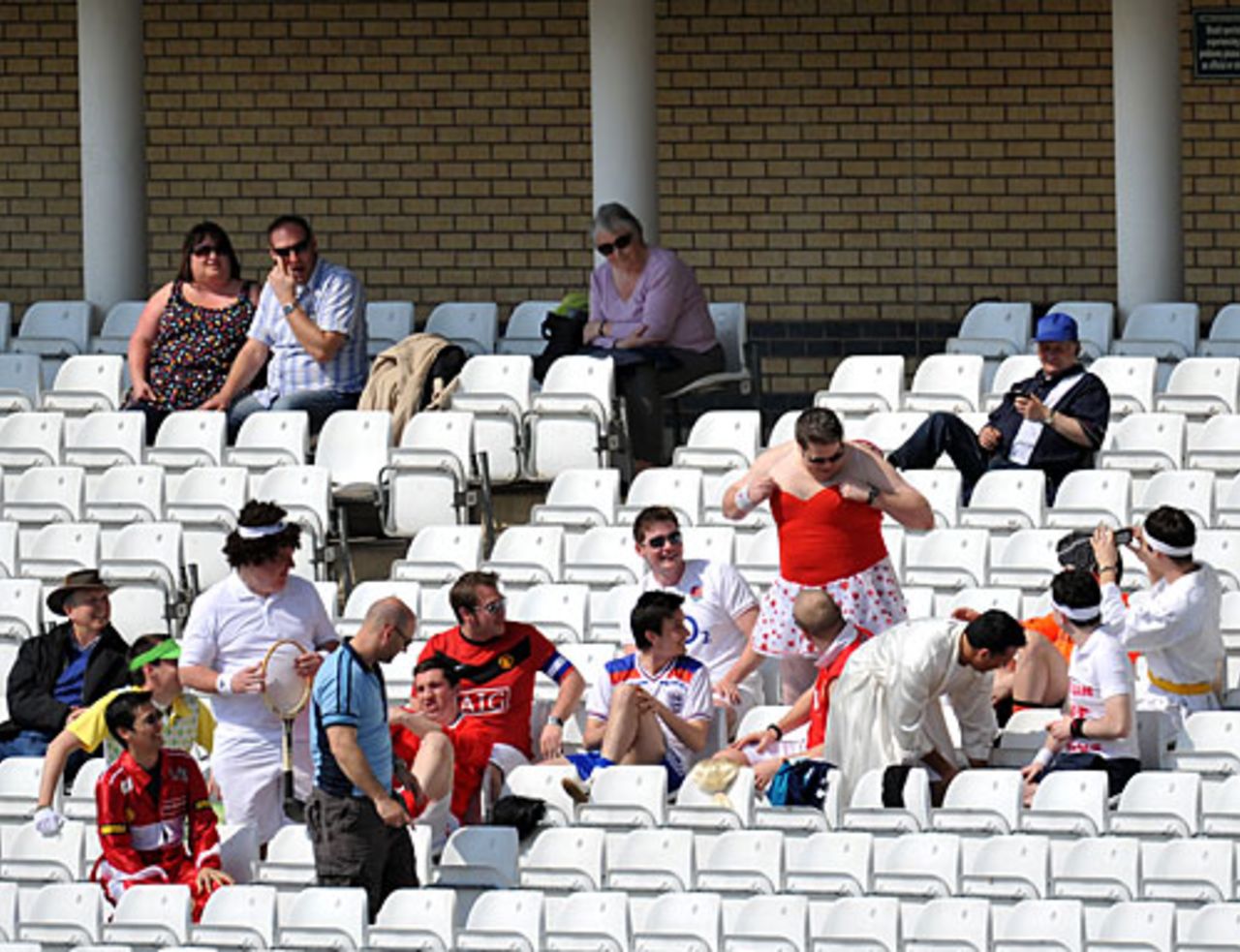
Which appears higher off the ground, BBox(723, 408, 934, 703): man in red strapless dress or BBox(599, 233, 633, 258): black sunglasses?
BBox(599, 233, 633, 258): black sunglasses

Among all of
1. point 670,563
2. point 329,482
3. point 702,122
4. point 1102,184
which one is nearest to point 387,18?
point 702,122

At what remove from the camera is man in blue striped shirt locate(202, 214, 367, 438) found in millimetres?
15312

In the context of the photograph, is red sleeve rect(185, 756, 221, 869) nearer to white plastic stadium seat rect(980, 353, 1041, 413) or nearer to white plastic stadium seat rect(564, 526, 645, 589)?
white plastic stadium seat rect(564, 526, 645, 589)

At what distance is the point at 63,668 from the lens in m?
13.0

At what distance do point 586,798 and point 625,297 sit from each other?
15.7 feet

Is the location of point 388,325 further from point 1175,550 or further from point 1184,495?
point 1175,550

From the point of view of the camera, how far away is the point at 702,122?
20328 millimetres

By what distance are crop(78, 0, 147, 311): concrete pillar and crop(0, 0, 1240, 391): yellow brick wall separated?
2.23 metres

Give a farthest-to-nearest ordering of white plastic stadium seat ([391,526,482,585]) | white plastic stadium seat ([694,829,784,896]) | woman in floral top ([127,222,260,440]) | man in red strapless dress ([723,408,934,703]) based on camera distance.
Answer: woman in floral top ([127,222,260,440]), white plastic stadium seat ([391,526,482,585]), man in red strapless dress ([723,408,934,703]), white plastic stadium seat ([694,829,784,896])

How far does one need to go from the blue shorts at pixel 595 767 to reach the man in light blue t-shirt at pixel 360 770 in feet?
3.32

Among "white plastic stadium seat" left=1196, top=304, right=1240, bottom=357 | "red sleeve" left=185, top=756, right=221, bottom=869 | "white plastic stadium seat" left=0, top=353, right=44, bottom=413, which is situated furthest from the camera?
"white plastic stadium seat" left=0, top=353, right=44, bottom=413

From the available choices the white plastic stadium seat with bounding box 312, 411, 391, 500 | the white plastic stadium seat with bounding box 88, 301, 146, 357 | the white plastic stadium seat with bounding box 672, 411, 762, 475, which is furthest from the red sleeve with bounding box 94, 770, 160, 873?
the white plastic stadium seat with bounding box 88, 301, 146, 357

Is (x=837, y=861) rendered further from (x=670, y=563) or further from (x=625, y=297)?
(x=625, y=297)

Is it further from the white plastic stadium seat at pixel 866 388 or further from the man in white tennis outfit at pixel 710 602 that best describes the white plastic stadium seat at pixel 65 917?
the white plastic stadium seat at pixel 866 388
